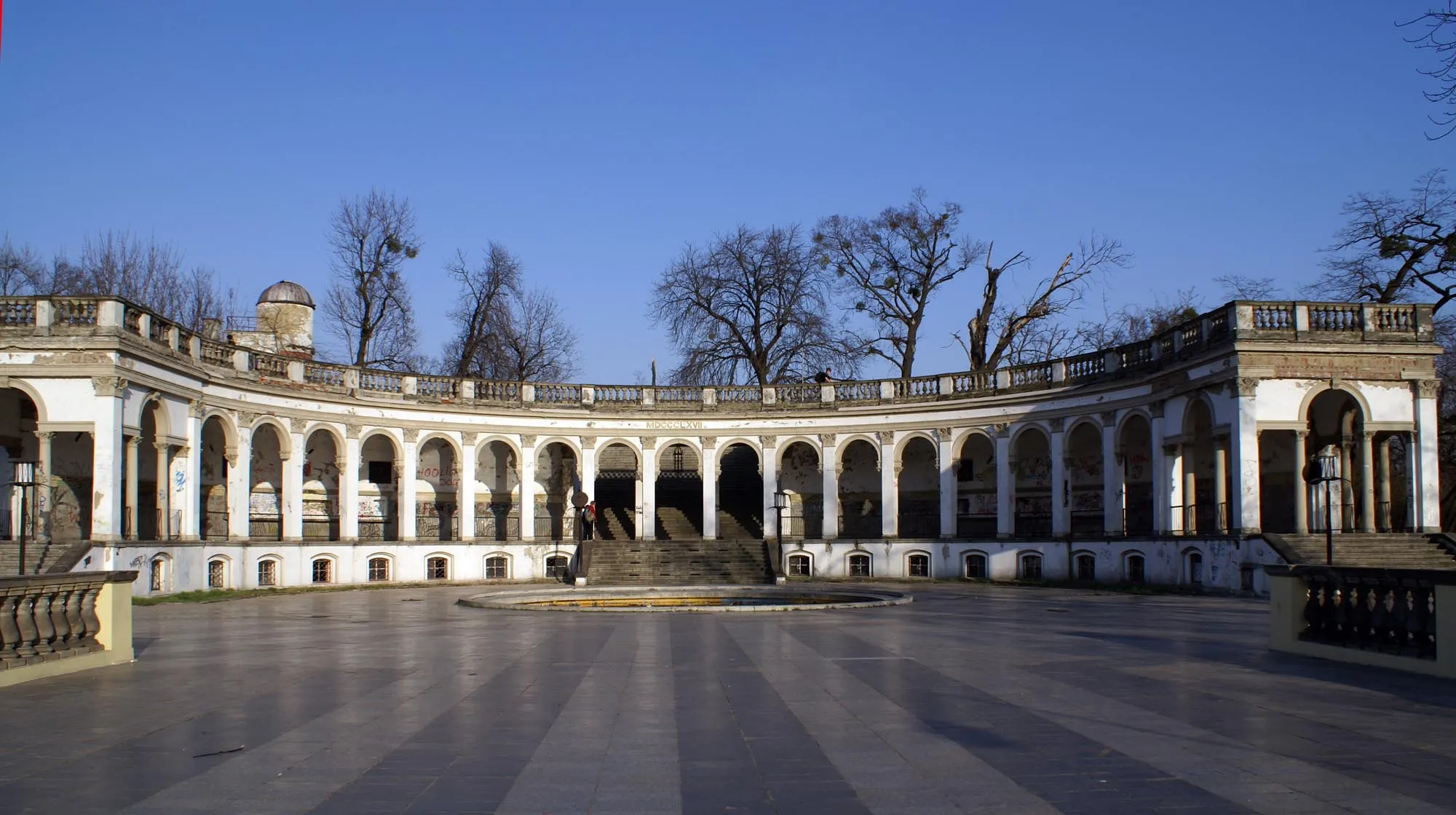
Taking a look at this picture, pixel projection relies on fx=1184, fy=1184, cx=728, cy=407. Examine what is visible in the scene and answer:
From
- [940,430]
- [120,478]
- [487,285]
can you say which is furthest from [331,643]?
[487,285]

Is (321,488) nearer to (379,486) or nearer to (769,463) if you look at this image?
(379,486)

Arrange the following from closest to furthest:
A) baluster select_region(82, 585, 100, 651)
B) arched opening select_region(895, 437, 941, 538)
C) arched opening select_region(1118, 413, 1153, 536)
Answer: baluster select_region(82, 585, 100, 651) → arched opening select_region(1118, 413, 1153, 536) → arched opening select_region(895, 437, 941, 538)

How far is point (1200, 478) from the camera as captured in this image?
34.8 m

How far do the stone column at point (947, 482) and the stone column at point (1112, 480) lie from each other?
19.5 ft

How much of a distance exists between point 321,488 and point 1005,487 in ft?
77.9

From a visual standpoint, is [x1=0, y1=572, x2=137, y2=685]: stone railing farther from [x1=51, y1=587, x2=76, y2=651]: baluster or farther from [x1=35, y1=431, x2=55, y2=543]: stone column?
[x1=35, y1=431, x2=55, y2=543]: stone column

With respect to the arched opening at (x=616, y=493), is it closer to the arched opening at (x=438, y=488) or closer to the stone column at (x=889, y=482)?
the arched opening at (x=438, y=488)

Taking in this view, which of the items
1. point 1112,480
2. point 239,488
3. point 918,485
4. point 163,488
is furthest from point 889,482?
point 163,488

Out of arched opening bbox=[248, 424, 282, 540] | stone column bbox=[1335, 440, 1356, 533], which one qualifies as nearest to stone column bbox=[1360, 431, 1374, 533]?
stone column bbox=[1335, 440, 1356, 533]

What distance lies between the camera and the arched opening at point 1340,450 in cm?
3077

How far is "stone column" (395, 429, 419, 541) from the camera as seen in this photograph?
1597 inches

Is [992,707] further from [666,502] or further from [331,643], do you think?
[666,502]

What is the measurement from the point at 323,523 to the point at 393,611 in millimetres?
16982

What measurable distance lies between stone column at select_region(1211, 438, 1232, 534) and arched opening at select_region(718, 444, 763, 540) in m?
17.7
